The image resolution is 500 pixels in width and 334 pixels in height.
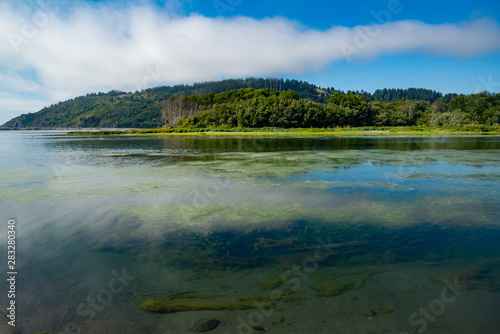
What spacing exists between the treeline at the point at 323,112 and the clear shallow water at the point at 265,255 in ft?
263

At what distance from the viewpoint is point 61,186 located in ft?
45.6

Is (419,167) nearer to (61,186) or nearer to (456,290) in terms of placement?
(456,290)

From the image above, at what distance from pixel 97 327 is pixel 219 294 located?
1845 mm

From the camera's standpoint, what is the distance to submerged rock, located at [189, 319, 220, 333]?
4203 mm

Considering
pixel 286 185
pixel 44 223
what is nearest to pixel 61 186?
pixel 44 223

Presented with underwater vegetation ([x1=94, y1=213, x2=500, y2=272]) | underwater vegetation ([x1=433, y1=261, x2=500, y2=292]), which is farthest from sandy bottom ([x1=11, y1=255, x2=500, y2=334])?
underwater vegetation ([x1=94, y1=213, x2=500, y2=272])

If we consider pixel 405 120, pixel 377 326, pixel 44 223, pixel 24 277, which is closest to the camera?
pixel 377 326

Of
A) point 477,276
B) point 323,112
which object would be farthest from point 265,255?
point 323,112

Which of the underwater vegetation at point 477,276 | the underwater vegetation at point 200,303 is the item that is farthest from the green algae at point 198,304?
the underwater vegetation at point 477,276

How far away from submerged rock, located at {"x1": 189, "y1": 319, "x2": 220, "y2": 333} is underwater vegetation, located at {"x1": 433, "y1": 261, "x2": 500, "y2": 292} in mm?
4018

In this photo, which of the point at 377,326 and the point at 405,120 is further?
the point at 405,120

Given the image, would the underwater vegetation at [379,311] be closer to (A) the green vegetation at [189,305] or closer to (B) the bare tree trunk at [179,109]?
(A) the green vegetation at [189,305]

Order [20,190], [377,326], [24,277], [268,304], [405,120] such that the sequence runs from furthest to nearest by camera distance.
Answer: [405,120] < [20,190] < [24,277] < [268,304] < [377,326]

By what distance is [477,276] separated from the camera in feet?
17.9
